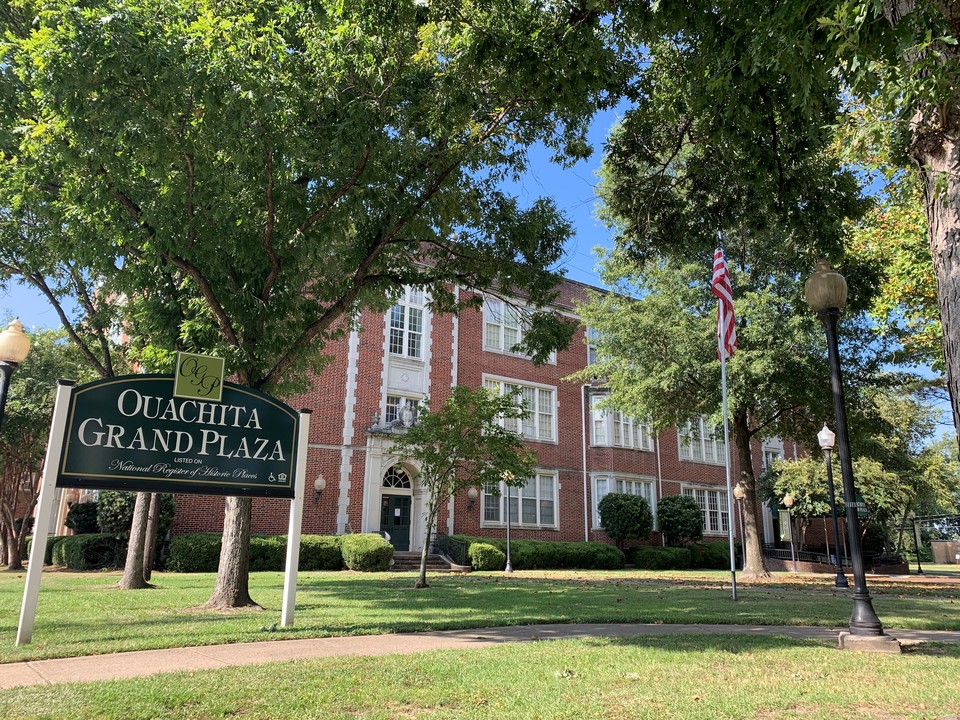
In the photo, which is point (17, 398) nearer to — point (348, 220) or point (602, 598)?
point (348, 220)

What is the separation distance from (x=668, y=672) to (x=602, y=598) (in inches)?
292

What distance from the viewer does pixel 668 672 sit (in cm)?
586

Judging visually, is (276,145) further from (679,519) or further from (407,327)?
(679,519)

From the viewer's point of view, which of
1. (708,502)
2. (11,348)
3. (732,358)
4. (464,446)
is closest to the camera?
(11,348)

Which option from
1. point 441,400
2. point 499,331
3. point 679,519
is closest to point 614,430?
point 679,519

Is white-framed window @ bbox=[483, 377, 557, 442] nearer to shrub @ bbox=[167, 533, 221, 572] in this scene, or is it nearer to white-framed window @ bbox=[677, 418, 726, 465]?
white-framed window @ bbox=[677, 418, 726, 465]

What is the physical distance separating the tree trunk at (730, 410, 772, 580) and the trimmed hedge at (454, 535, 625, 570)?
23.3ft

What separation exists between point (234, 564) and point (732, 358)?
44.5ft

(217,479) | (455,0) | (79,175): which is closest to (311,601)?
(217,479)

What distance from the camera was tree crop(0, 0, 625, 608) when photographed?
24.3ft

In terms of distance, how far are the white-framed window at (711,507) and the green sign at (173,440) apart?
28598 millimetres

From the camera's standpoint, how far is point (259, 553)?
19.9 m

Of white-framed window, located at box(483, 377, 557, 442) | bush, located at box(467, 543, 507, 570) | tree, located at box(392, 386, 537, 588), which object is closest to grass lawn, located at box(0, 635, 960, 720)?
tree, located at box(392, 386, 537, 588)

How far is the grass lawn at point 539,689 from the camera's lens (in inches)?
180
